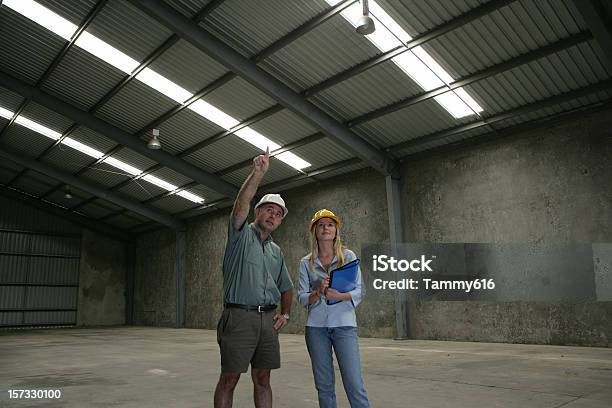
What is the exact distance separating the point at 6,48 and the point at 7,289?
17528 millimetres

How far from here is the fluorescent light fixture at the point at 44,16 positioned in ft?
40.1

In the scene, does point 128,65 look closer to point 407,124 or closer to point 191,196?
point 407,124

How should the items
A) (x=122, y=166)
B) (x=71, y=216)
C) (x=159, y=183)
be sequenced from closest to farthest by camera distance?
(x=122, y=166)
(x=159, y=183)
(x=71, y=216)

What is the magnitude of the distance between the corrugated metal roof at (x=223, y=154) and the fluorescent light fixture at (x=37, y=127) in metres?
5.60

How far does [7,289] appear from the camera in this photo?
2664 cm

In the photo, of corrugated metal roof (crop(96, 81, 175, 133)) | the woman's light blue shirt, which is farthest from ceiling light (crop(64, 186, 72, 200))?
the woman's light blue shirt

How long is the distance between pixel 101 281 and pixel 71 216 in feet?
15.3

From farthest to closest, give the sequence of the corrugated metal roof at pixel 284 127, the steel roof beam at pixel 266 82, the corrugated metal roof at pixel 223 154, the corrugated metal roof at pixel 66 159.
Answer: the corrugated metal roof at pixel 66 159 → the corrugated metal roof at pixel 223 154 → the corrugated metal roof at pixel 284 127 → the steel roof beam at pixel 266 82

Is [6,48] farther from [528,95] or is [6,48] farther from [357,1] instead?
[528,95]

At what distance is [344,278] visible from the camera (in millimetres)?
3316

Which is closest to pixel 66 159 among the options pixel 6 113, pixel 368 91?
pixel 6 113

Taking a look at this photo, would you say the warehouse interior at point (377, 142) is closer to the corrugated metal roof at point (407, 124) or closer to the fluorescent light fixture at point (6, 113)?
the corrugated metal roof at point (407, 124)

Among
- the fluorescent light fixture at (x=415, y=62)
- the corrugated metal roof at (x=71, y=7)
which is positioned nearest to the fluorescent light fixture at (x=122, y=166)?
the corrugated metal roof at (x=71, y=7)

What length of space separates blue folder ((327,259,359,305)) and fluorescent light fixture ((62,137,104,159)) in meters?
19.4
